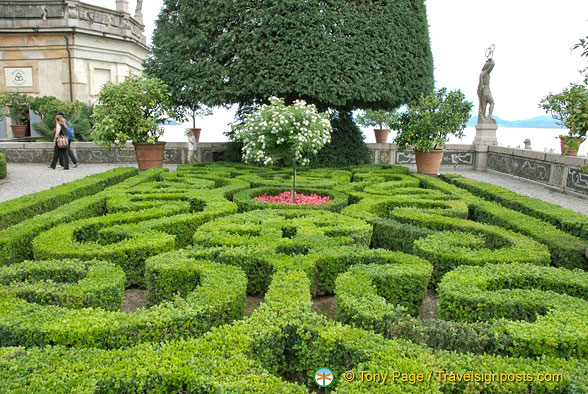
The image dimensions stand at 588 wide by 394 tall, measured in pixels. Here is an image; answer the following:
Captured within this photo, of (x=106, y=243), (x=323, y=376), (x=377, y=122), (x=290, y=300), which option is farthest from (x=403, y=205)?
(x=377, y=122)

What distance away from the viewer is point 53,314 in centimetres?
359

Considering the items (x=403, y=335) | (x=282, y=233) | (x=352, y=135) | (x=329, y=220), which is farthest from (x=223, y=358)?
(x=352, y=135)

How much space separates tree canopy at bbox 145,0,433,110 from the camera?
1299cm

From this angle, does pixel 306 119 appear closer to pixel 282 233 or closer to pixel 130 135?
pixel 282 233

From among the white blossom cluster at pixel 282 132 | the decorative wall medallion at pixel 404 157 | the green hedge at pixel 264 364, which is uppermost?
the white blossom cluster at pixel 282 132

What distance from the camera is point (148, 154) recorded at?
1341 cm

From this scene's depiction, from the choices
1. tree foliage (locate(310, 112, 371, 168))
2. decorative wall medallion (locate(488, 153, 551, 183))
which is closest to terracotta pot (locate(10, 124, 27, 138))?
tree foliage (locate(310, 112, 371, 168))

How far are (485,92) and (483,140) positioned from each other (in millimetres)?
1846

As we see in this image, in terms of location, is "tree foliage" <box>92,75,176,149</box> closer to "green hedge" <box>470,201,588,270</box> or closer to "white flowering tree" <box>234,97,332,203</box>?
"white flowering tree" <box>234,97,332,203</box>

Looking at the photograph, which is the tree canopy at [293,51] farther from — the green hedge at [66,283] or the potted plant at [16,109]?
the potted plant at [16,109]

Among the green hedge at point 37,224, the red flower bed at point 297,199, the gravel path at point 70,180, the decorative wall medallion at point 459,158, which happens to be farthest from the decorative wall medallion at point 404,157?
the green hedge at point 37,224

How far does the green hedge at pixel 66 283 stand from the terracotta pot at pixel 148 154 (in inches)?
353

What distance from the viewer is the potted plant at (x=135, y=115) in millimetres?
12609

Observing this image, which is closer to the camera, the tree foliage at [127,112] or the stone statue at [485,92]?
the tree foliage at [127,112]
